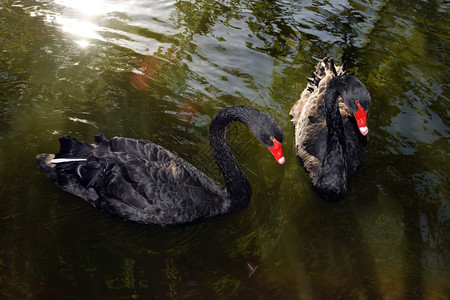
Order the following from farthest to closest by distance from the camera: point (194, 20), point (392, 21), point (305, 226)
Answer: point (392, 21) < point (194, 20) < point (305, 226)

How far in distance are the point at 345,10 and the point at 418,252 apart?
6099 mm

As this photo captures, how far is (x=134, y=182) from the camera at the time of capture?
Answer: 177 inches

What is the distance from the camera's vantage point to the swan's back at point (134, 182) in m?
4.49

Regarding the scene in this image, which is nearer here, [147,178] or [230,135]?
[147,178]

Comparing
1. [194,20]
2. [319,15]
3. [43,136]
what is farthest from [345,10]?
[43,136]

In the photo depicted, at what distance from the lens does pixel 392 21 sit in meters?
9.03

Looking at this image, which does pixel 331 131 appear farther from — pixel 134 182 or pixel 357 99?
pixel 134 182

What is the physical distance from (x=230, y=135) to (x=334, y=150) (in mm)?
1414

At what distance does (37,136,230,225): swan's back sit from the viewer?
4488mm

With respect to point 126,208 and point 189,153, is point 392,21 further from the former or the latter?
point 126,208

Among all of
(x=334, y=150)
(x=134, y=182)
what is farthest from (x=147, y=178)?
(x=334, y=150)

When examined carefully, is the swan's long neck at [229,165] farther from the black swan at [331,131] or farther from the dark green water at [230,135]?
the black swan at [331,131]

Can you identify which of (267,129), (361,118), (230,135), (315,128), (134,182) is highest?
(267,129)

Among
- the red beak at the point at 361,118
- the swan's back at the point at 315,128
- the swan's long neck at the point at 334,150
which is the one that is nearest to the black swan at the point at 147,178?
the swan's long neck at the point at 334,150
